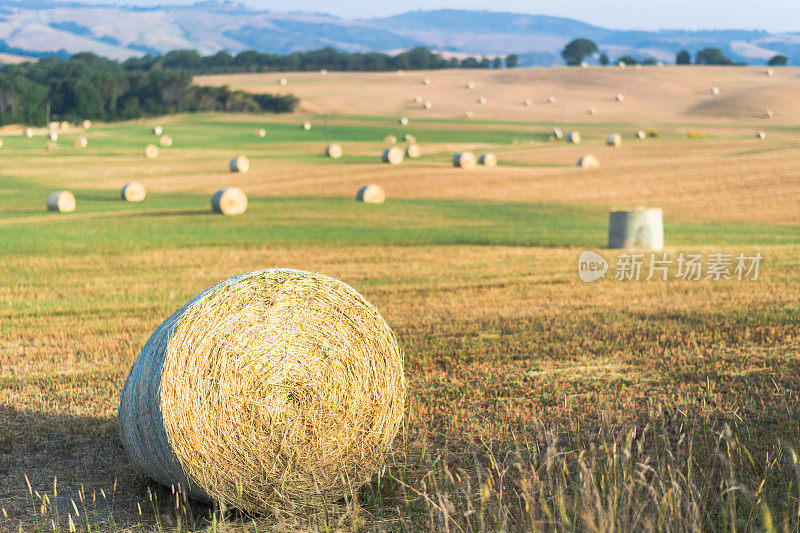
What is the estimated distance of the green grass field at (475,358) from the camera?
6.64 meters

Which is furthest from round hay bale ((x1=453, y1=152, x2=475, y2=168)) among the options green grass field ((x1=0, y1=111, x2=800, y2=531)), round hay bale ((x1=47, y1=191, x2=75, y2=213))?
round hay bale ((x1=47, y1=191, x2=75, y2=213))

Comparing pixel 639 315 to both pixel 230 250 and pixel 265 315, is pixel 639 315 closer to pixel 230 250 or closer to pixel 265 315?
pixel 265 315

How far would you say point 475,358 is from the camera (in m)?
11.4

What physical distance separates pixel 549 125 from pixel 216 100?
3509 cm

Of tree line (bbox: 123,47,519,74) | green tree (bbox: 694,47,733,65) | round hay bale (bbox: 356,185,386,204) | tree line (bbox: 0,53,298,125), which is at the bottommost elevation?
round hay bale (bbox: 356,185,386,204)

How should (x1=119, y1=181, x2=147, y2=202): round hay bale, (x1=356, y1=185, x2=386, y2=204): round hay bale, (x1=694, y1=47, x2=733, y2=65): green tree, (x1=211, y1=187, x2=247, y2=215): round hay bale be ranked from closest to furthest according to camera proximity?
(x1=211, y1=187, x2=247, y2=215): round hay bale, (x1=356, y1=185, x2=386, y2=204): round hay bale, (x1=119, y1=181, x2=147, y2=202): round hay bale, (x1=694, y1=47, x2=733, y2=65): green tree

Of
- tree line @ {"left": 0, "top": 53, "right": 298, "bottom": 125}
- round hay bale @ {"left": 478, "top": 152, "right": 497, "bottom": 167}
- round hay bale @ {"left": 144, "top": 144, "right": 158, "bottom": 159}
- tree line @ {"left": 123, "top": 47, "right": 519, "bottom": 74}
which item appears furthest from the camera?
tree line @ {"left": 123, "top": 47, "right": 519, "bottom": 74}

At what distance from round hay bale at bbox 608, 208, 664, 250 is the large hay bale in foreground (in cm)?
1466

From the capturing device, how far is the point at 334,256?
67.2 ft

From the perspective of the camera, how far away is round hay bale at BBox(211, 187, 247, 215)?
28875 mm

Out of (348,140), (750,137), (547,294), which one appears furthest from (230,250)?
(750,137)

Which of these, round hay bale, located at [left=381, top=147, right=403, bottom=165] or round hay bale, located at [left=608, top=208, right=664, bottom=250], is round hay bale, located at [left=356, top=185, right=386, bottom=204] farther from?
round hay bale, located at [left=381, top=147, right=403, bottom=165]

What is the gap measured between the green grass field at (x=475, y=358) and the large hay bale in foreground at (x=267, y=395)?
269 mm

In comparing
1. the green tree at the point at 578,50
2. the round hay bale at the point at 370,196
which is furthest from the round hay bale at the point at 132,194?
the green tree at the point at 578,50
